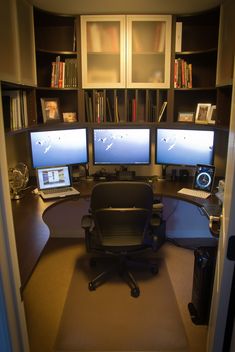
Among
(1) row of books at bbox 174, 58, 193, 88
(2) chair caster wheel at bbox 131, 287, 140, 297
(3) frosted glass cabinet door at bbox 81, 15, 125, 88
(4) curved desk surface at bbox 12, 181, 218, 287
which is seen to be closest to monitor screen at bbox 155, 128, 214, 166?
(4) curved desk surface at bbox 12, 181, 218, 287

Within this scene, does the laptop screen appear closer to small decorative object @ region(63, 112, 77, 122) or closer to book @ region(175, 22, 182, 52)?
small decorative object @ region(63, 112, 77, 122)

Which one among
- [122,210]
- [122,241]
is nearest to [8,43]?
[122,210]

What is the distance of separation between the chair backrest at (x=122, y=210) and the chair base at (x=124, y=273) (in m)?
0.39

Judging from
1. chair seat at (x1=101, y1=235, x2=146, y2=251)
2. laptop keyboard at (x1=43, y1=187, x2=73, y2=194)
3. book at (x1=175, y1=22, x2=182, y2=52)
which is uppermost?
book at (x1=175, y1=22, x2=182, y2=52)

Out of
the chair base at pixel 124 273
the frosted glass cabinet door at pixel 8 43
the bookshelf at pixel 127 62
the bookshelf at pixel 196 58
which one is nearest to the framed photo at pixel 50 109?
the bookshelf at pixel 127 62

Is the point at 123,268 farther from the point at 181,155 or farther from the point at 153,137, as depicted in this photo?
the point at 153,137

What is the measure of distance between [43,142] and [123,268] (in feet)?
4.22

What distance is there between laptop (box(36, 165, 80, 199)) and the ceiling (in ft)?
4.29

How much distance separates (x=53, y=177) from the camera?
272 cm

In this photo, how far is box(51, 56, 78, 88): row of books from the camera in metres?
2.83

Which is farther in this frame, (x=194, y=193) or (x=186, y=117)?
(x=186, y=117)

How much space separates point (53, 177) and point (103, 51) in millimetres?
1203

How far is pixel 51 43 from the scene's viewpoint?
116 inches

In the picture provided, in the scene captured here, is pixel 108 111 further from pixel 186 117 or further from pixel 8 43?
pixel 8 43
